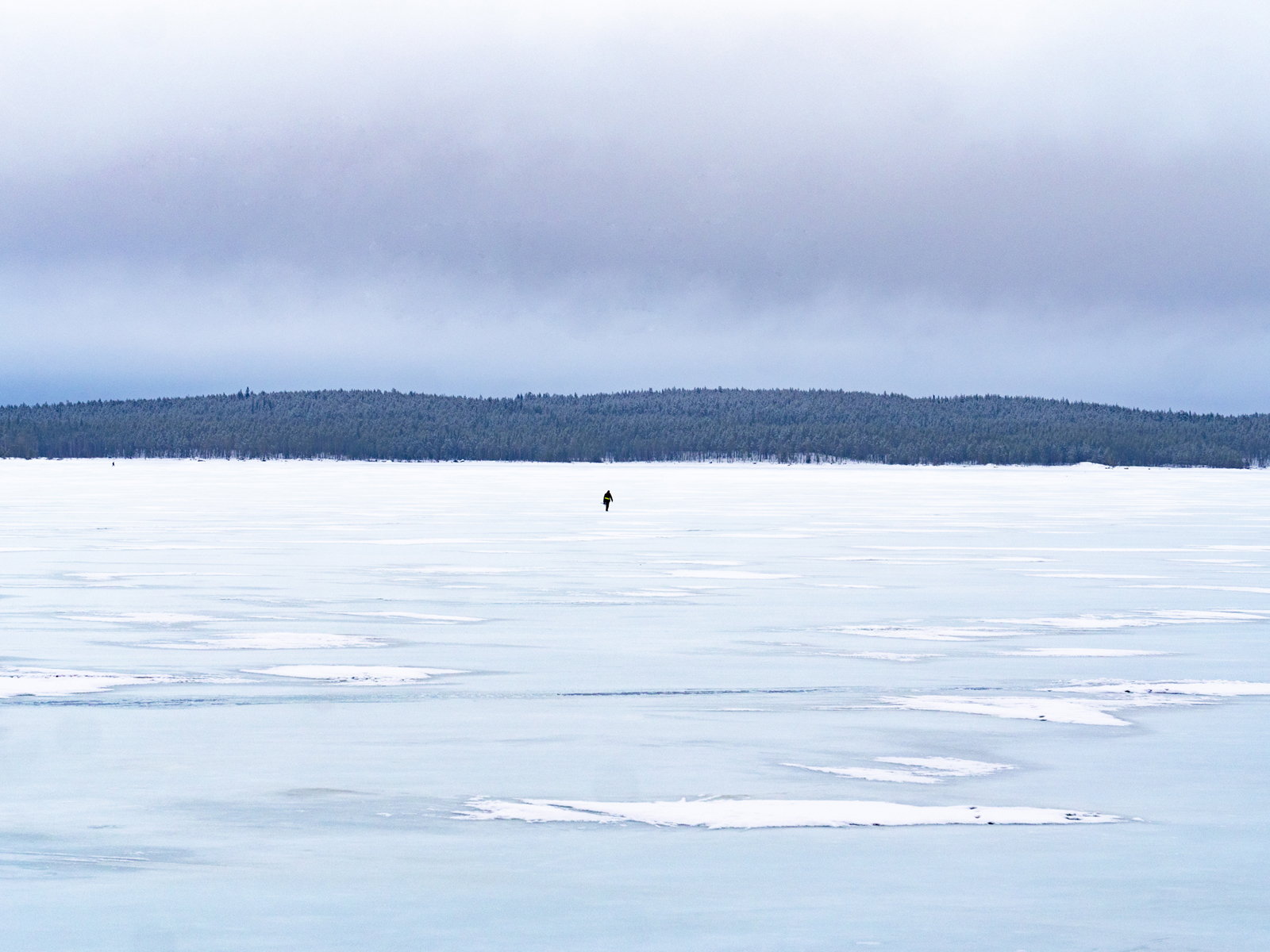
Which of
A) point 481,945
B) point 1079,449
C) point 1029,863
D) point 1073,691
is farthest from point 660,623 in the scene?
point 1079,449

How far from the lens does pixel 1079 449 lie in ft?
629

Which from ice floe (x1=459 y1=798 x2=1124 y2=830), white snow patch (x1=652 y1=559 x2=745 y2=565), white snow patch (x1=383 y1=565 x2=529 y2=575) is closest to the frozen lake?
ice floe (x1=459 y1=798 x2=1124 y2=830)

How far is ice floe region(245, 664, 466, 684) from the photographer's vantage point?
11531mm

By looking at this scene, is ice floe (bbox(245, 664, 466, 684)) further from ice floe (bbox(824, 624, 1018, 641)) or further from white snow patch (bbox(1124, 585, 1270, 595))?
white snow patch (bbox(1124, 585, 1270, 595))

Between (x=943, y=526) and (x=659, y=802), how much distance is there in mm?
26846

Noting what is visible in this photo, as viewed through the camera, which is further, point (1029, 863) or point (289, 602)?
point (289, 602)

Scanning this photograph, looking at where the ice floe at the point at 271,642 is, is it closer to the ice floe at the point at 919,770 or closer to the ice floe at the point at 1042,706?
the ice floe at the point at 1042,706

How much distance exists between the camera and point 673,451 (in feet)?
654

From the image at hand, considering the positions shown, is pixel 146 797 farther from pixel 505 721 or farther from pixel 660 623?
pixel 660 623

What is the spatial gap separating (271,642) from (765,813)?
7.02m

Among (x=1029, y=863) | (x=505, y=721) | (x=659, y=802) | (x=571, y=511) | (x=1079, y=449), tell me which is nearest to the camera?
(x=1029, y=863)

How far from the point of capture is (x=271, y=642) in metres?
13.6

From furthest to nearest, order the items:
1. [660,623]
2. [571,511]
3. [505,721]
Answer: [571,511] < [660,623] < [505,721]

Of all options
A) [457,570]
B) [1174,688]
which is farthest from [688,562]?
[1174,688]
